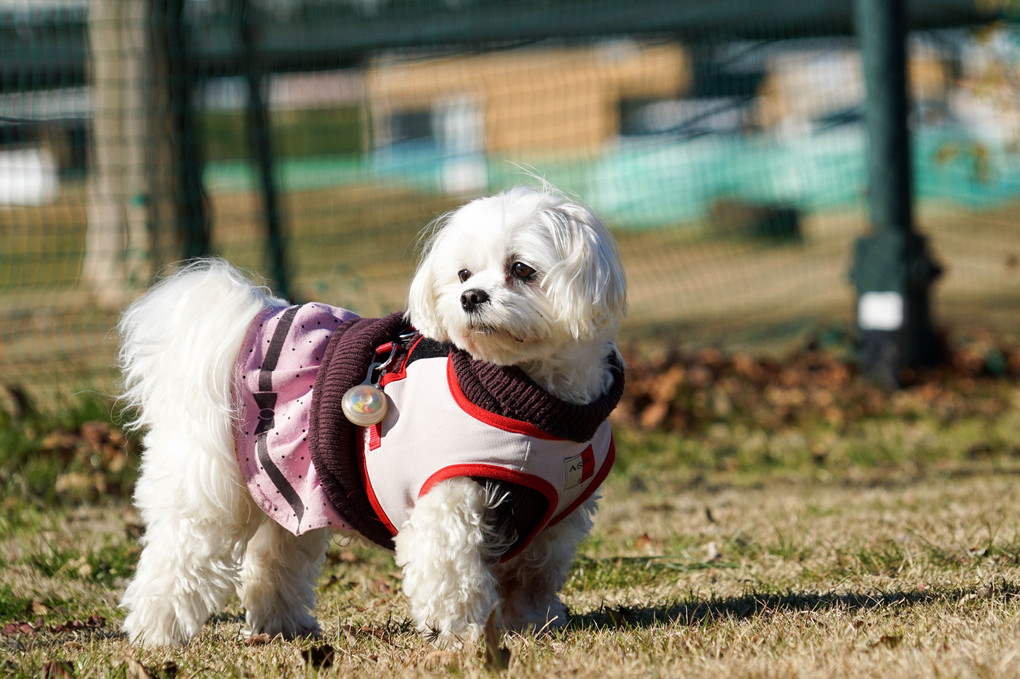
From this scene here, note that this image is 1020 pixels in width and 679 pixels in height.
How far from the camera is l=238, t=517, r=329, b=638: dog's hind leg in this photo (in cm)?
294

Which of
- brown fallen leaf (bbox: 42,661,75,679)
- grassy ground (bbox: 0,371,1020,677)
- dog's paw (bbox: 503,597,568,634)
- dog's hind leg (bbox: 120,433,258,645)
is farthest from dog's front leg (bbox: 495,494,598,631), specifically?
brown fallen leaf (bbox: 42,661,75,679)

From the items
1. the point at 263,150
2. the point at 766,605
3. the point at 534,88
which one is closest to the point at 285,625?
the point at 766,605

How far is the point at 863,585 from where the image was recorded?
9.88ft

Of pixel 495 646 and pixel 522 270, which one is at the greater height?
pixel 522 270

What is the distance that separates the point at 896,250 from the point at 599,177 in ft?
24.3

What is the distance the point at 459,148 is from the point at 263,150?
28.1 ft

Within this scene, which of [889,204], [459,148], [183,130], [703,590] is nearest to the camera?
[703,590]

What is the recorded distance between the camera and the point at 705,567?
3352mm

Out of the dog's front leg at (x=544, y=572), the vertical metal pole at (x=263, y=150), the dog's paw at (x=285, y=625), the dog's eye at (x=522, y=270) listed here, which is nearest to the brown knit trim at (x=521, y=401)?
the dog's eye at (x=522, y=270)

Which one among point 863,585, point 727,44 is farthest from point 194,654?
point 727,44

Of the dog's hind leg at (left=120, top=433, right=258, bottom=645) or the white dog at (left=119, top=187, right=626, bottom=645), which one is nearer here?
the white dog at (left=119, top=187, right=626, bottom=645)

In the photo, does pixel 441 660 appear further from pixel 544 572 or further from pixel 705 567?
pixel 705 567

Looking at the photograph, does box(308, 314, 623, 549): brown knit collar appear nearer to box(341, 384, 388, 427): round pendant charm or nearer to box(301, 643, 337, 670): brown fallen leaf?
box(341, 384, 388, 427): round pendant charm

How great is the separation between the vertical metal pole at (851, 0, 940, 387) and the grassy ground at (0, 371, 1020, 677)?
1.40 feet
